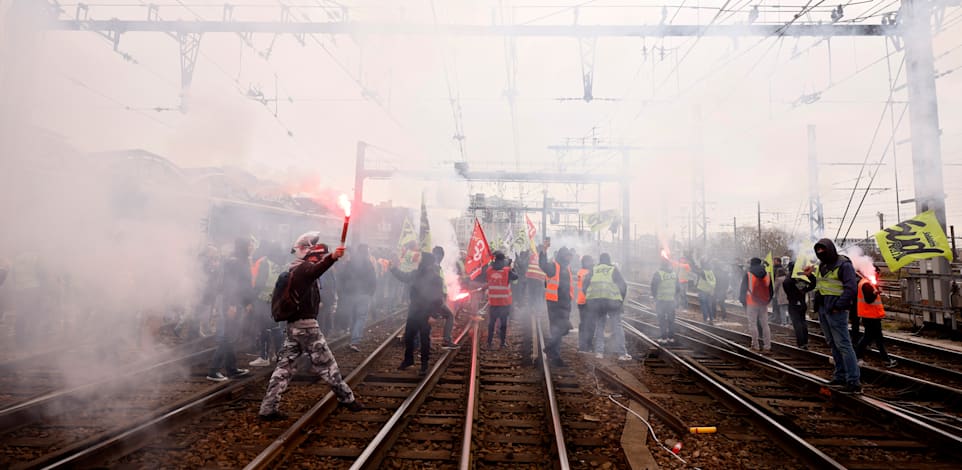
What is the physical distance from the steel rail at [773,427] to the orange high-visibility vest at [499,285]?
10.6ft

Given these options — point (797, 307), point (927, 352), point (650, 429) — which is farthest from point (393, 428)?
point (927, 352)

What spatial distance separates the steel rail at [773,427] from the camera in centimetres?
392

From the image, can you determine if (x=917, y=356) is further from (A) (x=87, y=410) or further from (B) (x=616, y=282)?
(A) (x=87, y=410)

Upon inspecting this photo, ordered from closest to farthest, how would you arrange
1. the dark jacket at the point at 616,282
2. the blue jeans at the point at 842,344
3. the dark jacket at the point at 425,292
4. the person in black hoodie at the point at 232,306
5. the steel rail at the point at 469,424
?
the steel rail at the point at 469,424 → the blue jeans at the point at 842,344 → the person in black hoodie at the point at 232,306 → the dark jacket at the point at 425,292 → the dark jacket at the point at 616,282

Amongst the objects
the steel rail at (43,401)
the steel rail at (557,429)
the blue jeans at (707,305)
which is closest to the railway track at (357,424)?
the steel rail at (557,429)

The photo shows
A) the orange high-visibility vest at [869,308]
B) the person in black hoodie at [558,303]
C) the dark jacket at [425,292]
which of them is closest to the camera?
the dark jacket at [425,292]

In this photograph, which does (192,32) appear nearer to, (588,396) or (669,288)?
(588,396)

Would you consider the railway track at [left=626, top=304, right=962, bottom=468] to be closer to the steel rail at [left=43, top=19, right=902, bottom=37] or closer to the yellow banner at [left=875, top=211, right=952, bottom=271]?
the yellow banner at [left=875, top=211, right=952, bottom=271]

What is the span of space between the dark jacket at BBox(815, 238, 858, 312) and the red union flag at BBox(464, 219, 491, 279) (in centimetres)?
547

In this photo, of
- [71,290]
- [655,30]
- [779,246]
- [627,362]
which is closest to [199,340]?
[71,290]

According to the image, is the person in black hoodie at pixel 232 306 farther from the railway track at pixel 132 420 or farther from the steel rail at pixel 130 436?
the steel rail at pixel 130 436

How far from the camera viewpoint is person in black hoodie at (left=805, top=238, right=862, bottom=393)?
5.59 meters

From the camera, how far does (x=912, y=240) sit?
809 cm

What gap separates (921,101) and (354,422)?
12734 millimetres
